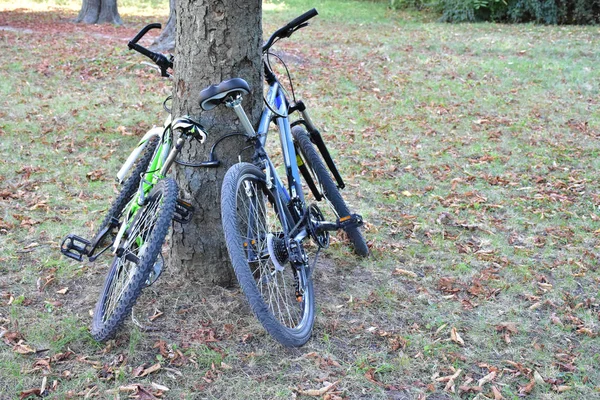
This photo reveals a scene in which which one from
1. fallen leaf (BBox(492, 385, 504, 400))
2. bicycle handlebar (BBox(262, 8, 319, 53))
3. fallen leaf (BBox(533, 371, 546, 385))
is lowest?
fallen leaf (BBox(492, 385, 504, 400))

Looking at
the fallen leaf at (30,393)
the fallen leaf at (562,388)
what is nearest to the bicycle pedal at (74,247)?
the fallen leaf at (30,393)

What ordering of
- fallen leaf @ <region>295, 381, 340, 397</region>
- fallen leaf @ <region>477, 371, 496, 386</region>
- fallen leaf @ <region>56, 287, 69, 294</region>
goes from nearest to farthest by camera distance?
fallen leaf @ <region>295, 381, 340, 397</region>
fallen leaf @ <region>477, 371, 496, 386</region>
fallen leaf @ <region>56, 287, 69, 294</region>

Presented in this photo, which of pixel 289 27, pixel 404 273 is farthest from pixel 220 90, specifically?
pixel 404 273

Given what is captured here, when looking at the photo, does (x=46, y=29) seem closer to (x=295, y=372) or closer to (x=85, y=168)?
(x=85, y=168)

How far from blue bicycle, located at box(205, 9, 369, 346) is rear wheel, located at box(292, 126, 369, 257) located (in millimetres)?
190

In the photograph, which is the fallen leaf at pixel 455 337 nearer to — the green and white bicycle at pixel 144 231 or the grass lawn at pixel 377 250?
the grass lawn at pixel 377 250

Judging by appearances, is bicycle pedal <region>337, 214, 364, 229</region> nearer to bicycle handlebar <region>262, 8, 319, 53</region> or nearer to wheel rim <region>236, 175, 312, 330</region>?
wheel rim <region>236, 175, 312, 330</region>

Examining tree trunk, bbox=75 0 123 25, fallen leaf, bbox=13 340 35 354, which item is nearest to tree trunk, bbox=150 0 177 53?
tree trunk, bbox=75 0 123 25

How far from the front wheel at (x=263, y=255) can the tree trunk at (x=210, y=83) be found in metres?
0.26

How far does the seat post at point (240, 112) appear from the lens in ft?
10.9

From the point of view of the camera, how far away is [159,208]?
334cm

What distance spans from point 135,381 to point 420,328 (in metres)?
1.75

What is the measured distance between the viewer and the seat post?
3.32m

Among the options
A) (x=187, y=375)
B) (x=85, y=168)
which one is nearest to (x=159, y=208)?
(x=187, y=375)
